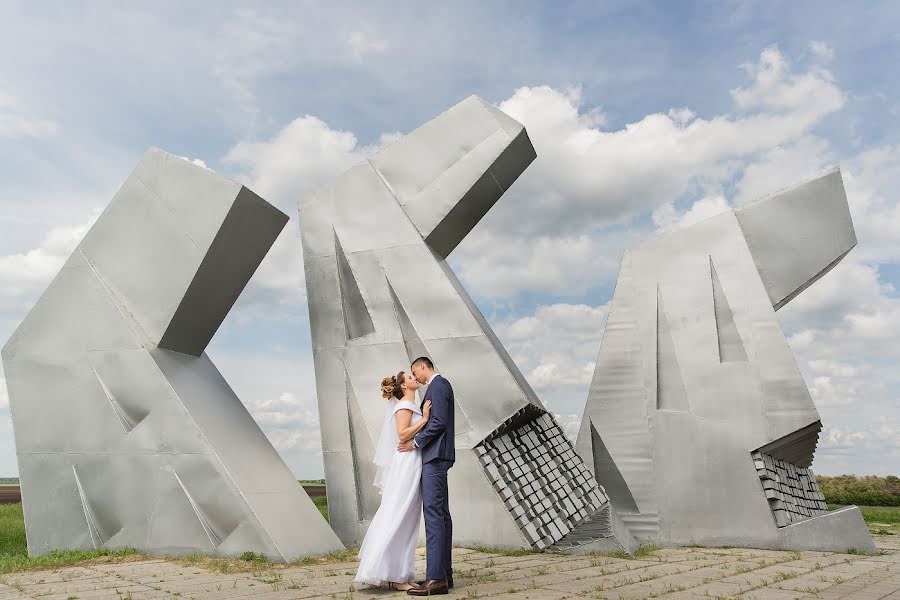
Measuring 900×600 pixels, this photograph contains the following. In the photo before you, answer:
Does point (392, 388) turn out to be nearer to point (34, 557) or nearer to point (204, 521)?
point (204, 521)

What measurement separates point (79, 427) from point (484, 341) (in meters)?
5.03

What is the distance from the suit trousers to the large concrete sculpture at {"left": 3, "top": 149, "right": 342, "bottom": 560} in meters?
2.66

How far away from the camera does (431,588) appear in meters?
5.67

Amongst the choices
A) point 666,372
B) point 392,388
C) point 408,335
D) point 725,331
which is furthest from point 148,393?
point 725,331

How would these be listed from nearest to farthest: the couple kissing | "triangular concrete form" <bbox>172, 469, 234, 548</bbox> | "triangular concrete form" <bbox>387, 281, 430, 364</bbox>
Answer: the couple kissing
"triangular concrete form" <bbox>172, 469, 234, 548</bbox>
"triangular concrete form" <bbox>387, 281, 430, 364</bbox>

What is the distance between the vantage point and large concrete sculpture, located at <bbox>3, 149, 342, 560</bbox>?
8.11 metres

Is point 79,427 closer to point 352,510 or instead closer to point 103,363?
point 103,363

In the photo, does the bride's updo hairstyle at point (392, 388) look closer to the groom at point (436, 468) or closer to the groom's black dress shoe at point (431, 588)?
the groom at point (436, 468)

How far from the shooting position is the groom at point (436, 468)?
5.74 metres

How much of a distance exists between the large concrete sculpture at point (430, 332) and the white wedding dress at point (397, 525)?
2997 mm

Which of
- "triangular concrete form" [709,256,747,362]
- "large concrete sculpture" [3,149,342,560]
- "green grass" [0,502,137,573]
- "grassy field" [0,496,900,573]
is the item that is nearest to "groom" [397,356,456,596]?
"grassy field" [0,496,900,573]

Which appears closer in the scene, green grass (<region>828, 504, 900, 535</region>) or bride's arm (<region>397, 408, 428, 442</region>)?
bride's arm (<region>397, 408, 428, 442</region>)

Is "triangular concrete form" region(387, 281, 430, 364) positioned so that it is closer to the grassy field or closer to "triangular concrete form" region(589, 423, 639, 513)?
the grassy field

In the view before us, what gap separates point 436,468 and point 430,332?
3.84m
